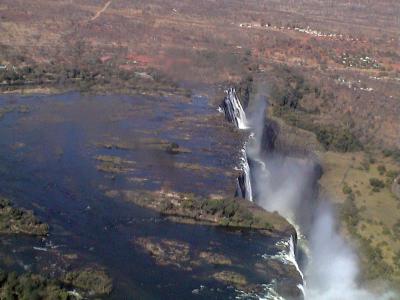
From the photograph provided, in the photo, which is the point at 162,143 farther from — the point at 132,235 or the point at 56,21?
the point at 56,21

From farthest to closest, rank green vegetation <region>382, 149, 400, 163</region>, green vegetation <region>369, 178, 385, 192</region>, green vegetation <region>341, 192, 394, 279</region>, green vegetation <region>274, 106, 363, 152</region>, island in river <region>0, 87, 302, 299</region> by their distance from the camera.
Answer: green vegetation <region>274, 106, 363, 152</region> → green vegetation <region>382, 149, 400, 163</region> → green vegetation <region>369, 178, 385, 192</region> → green vegetation <region>341, 192, 394, 279</region> → island in river <region>0, 87, 302, 299</region>

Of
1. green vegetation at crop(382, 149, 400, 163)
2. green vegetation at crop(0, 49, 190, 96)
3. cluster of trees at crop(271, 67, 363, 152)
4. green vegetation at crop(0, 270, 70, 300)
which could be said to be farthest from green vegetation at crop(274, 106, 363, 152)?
green vegetation at crop(0, 270, 70, 300)

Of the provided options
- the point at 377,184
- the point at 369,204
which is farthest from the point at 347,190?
the point at 377,184

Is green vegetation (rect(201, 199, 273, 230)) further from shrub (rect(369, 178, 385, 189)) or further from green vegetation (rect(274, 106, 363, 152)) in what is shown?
green vegetation (rect(274, 106, 363, 152))

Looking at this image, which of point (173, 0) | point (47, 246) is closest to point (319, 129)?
point (47, 246)

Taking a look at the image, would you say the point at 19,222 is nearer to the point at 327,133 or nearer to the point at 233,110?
the point at 233,110

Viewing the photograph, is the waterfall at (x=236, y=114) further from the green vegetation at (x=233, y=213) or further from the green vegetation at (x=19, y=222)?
the green vegetation at (x=19, y=222)

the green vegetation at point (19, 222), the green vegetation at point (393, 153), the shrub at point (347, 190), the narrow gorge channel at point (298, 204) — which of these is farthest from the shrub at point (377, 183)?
the green vegetation at point (19, 222)
